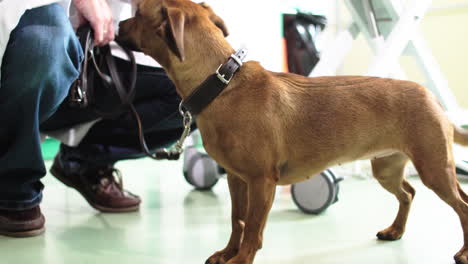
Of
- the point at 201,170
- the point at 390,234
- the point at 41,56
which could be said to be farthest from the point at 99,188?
the point at 390,234

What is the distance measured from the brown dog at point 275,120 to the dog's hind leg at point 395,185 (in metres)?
0.16

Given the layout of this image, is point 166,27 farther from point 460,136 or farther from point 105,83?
point 460,136

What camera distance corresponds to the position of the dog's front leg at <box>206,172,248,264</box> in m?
1.14

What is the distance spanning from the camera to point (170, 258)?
1.21m

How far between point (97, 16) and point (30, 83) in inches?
11.1

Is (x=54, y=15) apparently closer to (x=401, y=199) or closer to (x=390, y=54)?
(x=401, y=199)

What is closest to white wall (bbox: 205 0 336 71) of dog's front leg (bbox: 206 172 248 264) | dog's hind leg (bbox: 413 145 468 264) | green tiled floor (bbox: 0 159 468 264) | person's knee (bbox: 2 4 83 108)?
green tiled floor (bbox: 0 159 468 264)

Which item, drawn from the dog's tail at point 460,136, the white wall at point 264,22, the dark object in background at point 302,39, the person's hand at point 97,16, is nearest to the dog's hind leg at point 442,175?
the dog's tail at point 460,136

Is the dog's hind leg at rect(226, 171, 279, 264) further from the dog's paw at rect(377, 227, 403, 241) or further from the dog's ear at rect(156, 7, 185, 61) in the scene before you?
the dog's paw at rect(377, 227, 403, 241)

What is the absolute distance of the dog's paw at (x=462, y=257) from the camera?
1104mm

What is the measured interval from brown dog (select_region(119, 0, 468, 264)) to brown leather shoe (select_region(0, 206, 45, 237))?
1.96ft

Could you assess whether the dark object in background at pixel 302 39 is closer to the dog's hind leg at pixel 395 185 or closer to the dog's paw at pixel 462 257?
the dog's hind leg at pixel 395 185

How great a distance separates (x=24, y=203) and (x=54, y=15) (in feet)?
1.78

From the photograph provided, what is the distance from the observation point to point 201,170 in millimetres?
2025
